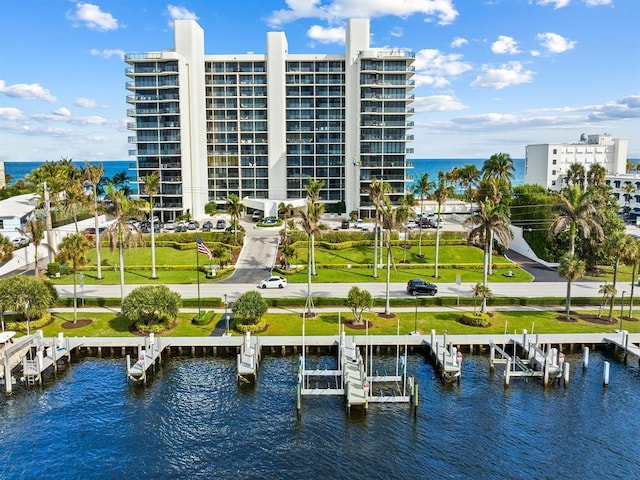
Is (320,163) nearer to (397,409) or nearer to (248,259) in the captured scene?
(248,259)

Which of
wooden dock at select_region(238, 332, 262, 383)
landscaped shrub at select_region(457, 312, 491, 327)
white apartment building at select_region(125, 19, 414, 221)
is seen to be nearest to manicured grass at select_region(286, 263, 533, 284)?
landscaped shrub at select_region(457, 312, 491, 327)

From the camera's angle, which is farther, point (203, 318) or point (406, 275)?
point (406, 275)

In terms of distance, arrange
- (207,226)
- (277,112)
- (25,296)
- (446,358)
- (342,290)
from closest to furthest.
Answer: (446,358), (25,296), (342,290), (207,226), (277,112)

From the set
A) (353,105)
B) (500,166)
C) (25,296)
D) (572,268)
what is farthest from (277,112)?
(572,268)

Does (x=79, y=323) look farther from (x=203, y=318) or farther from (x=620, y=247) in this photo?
(x=620, y=247)

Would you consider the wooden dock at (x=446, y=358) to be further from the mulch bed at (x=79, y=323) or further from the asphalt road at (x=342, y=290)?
the mulch bed at (x=79, y=323)

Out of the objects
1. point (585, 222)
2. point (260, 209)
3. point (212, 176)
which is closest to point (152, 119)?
point (212, 176)

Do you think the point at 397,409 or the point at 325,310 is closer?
the point at 397,409

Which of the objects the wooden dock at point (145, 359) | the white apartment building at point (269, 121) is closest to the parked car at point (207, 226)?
the white apartment building at point (269, 121)
